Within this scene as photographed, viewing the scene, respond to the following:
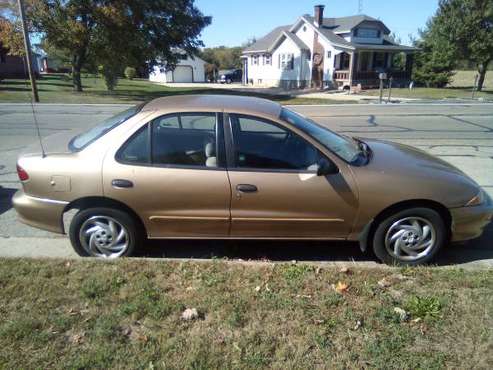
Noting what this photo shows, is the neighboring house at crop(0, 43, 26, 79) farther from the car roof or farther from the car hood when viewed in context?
the car hood

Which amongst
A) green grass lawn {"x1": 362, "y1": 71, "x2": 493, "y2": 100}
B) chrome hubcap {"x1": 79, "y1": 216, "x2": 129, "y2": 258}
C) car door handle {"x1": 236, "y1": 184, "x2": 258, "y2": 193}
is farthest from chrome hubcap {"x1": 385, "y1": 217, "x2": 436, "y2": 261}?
green grass lawn {"x1": 362, "y1": 71, "x2": 493, "y2": 100}

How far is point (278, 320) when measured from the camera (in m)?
3.07

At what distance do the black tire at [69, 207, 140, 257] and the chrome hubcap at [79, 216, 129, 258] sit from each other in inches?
1.1

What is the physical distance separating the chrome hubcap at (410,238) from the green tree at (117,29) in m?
24.9

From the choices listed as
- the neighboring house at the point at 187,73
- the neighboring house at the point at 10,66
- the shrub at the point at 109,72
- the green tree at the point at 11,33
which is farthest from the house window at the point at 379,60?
the neighboring house at the point at 10,66

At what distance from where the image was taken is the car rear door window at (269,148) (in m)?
3.83

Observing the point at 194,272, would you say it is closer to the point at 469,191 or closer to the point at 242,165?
the point at 242,165

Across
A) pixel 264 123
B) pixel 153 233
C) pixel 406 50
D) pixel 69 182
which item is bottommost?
pixel 153 233

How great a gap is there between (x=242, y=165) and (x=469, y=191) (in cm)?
217

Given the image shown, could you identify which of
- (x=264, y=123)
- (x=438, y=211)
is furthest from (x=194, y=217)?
(x=438, y=211)

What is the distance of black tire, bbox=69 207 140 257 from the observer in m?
3.90

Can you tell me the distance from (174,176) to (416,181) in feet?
7.31

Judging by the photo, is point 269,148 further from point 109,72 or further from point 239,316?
point 109,72

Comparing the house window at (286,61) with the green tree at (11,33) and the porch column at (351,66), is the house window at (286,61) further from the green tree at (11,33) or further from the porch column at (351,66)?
the green tree at (11,33)
